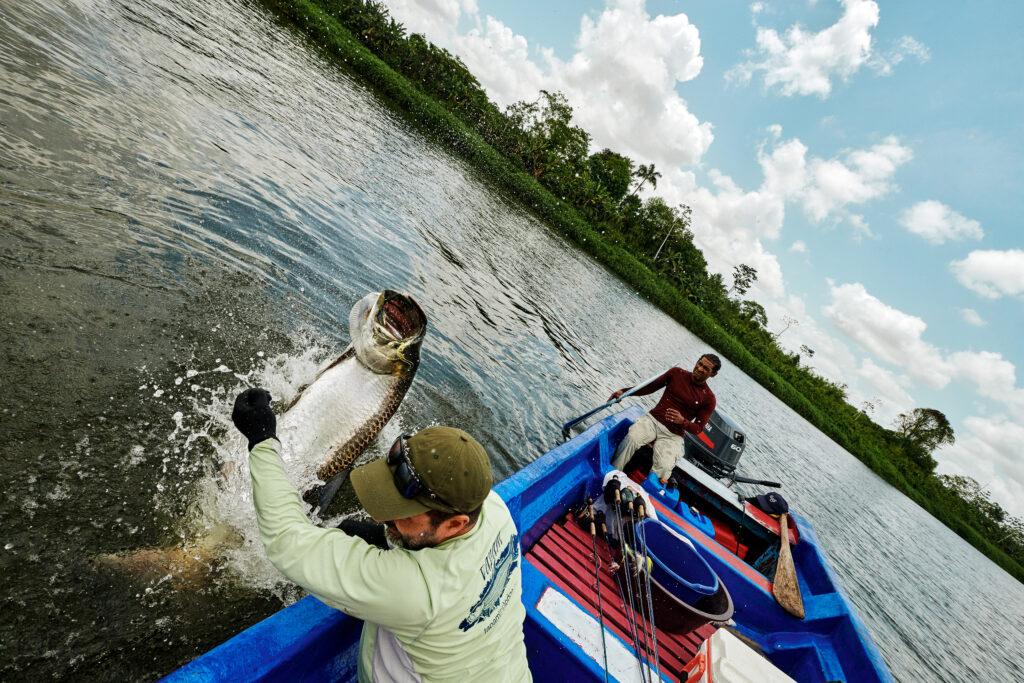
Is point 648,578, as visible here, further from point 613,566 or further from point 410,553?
point 410,553

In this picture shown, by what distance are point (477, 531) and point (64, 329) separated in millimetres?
4139

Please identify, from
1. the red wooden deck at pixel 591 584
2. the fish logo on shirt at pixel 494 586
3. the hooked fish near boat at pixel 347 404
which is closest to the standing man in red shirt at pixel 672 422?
the red wooden deck at pixel 591 584

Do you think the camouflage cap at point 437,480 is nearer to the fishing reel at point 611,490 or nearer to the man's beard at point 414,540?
the man's beard at point 414,540

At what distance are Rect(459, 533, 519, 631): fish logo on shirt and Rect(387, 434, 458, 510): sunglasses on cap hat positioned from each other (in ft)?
1.38

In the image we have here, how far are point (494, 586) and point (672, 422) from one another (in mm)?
4824

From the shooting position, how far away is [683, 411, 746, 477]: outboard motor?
26.1 feet

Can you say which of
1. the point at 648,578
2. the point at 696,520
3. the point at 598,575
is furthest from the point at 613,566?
the point at 696,520

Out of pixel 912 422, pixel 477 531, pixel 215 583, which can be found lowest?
pixel 215 583

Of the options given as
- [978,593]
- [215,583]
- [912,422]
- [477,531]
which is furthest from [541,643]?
[912,422]

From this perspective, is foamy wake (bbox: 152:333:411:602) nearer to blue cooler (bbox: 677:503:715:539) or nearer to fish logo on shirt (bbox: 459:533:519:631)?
fish logo on shirt (bbox: 459:533:519:631)

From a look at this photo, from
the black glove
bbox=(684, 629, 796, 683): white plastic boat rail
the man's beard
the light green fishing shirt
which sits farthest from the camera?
bbox=(684, 629, 796, 683): white plastic boat rail

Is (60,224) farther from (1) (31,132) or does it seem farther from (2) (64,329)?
(1) (31,132)

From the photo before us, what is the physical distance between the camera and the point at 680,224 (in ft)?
192

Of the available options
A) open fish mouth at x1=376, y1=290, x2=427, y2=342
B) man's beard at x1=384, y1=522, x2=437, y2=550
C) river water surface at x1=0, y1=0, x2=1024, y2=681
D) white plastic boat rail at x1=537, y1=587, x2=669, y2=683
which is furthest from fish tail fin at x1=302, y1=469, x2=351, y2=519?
white plastic boat rail at x1=537, y1=587, x2=669, y2=683
